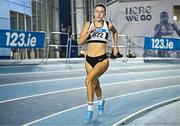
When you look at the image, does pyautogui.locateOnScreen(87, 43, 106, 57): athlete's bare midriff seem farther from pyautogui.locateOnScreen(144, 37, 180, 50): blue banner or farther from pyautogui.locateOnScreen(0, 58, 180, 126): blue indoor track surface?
pyautogui.locateOnScreen(144, 37, 180, 50): blue banner

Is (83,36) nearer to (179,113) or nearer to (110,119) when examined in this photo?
(110,119)

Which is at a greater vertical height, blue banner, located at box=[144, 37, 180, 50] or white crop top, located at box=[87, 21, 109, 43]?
white crop top, located at box=[87, 21, 109, 43]

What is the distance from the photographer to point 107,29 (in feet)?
22.1

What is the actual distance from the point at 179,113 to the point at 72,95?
2608mm

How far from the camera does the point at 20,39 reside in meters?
15.5

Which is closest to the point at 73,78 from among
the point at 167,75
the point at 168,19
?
the point at 167,75

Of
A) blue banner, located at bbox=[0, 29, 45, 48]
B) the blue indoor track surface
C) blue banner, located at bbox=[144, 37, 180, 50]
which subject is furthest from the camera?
blue banner, located at bbox=[144, 37, 180, 50]

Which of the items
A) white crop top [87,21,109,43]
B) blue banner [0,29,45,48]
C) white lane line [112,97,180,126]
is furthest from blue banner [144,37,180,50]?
white crop top [87,21,109,43]

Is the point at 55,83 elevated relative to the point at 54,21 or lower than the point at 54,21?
lower

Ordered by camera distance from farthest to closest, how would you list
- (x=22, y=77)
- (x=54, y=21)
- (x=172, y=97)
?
1. (x=54, y=21)
2. (x=22, y=77)
3. (x=172, y=97)

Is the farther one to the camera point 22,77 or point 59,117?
point 22,77

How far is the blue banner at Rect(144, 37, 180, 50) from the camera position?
70.1 feet

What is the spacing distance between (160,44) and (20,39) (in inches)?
354

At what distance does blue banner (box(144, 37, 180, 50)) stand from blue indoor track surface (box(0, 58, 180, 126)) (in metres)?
6.46
